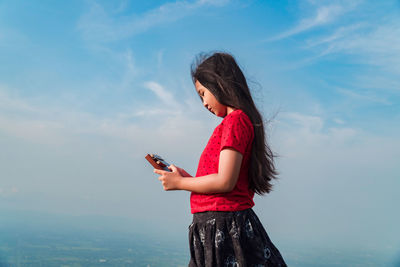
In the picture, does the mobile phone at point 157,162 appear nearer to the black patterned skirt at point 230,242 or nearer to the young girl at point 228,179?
the young girl at point 228,179

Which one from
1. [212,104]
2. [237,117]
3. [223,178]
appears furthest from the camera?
[212,104]

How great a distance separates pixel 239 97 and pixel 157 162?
1.70 feet

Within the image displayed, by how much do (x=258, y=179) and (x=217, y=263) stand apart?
444 millimetres

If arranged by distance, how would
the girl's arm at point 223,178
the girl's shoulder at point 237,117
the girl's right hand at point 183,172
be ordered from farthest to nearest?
1. the girl's right hand at point 183,172
2. the girl's shoulder at point 237,117
3. the girl's arm at point 223,178

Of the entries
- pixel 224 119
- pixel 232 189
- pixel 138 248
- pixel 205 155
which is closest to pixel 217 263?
pixel 232 189

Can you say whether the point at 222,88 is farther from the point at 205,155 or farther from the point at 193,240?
the point at 193,240

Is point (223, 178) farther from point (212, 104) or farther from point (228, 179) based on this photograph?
point (212, 104)

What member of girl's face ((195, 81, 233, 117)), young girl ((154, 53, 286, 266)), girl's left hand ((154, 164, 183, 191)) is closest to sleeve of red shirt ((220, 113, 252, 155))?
young girl ((154, 53, 286, 266))

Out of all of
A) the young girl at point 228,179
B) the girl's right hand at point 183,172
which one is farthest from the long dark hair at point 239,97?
the girl's right hand at point 183,172

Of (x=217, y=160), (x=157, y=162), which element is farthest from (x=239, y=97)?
(x=157, y=162)

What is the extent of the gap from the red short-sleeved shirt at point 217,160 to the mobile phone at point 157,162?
0.17 metres

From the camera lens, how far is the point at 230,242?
5.65 feet

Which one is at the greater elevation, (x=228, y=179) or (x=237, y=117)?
(x=237, y=117)

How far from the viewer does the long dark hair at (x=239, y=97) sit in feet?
6.12
